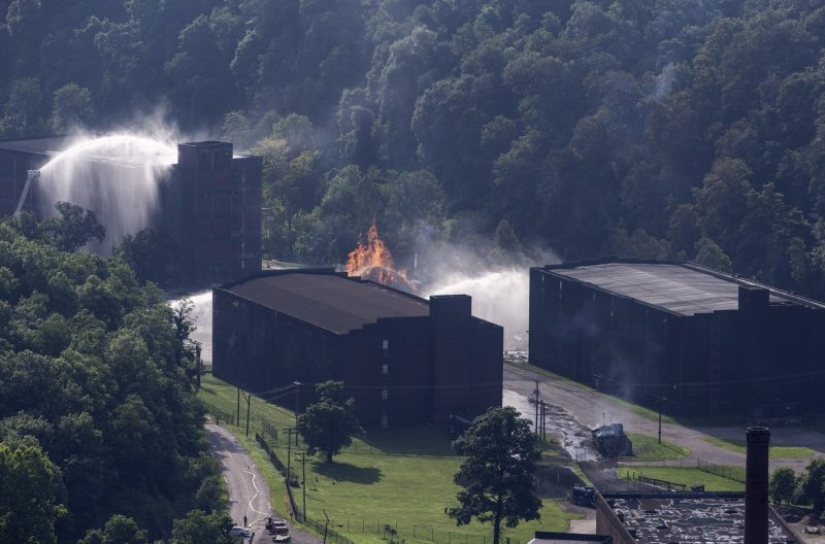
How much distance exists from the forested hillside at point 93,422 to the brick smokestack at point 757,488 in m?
27.1

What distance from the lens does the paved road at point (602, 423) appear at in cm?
16162

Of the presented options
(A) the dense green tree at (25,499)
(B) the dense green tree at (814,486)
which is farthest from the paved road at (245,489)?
(B) the dense green tree at (814,486)

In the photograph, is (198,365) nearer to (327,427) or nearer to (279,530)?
(327,427)

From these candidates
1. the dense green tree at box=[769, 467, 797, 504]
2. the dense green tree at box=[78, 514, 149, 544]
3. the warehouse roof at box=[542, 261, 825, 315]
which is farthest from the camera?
the warehouse roof at box=[542, 261, 825, 315]

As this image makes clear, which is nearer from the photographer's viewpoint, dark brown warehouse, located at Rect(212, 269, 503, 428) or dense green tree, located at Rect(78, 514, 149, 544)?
dense green tree, located at Rect(78, 514, 149, 544)

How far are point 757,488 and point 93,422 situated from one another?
44.8m

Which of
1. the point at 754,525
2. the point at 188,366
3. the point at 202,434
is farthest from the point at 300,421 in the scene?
the point at 754,525

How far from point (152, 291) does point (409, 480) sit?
136 feet

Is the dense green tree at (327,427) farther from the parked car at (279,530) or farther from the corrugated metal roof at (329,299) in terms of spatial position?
the parked car at (279,530)

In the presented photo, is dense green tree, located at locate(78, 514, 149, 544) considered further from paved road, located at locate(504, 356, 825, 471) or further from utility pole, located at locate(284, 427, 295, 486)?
paved road, located at locate(504, 356, 825, 471)

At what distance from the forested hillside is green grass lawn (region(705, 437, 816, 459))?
1337 inches

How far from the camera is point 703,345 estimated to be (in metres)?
172

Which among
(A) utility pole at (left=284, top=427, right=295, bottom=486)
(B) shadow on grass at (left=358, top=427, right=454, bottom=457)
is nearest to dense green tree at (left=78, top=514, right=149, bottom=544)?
(A) utility pole at (left=284, top=427, right=295, bottom=486)

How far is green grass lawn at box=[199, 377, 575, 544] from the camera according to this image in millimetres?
142125
